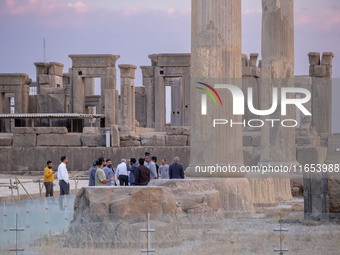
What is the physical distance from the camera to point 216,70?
1348 cm

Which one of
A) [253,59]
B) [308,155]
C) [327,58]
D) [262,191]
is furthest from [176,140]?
[327,58]

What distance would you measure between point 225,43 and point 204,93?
96cm

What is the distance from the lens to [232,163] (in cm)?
1362

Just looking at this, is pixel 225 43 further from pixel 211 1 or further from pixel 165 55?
pixel 165 55

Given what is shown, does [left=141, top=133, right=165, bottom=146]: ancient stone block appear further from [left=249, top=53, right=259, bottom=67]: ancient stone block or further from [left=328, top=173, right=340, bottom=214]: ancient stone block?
[left=328, top=173, right=340, bottom=214]: ancient stone block

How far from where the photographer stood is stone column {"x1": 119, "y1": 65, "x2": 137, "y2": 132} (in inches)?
1373

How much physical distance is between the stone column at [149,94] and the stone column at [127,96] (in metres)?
4.80

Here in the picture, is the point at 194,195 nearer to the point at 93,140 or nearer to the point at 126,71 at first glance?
the point at 93,140

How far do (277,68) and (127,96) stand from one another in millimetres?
16513

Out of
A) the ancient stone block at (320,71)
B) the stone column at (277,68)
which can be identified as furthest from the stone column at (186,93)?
the stone column at (277,68)

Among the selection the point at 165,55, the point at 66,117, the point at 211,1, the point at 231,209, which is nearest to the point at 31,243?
the point at 231,209

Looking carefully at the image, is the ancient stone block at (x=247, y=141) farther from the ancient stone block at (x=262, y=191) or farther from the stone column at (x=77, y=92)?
the stone column at (x=77, y=92)

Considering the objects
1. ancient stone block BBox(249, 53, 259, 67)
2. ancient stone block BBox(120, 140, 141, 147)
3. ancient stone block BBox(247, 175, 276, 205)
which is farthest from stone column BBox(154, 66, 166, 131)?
ancient stone block BBox(247, 175, 276, 205)

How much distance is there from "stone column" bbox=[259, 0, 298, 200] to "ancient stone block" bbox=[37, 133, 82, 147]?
11.6 m
